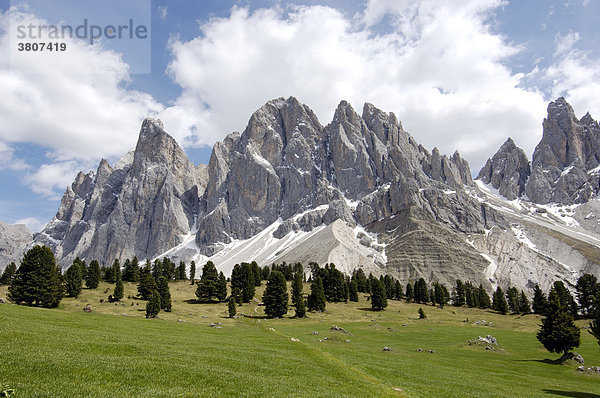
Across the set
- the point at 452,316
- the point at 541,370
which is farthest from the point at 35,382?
the point at 452,316

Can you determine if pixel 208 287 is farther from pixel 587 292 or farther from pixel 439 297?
pixel 587 292

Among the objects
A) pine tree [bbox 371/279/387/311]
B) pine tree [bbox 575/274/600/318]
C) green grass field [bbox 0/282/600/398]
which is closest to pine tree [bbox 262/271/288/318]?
green grass field [bbox 0/282/600/398]

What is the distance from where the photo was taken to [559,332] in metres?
49.0

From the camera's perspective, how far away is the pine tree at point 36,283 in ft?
200

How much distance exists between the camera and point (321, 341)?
48.0m

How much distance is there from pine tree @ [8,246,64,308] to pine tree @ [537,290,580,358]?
259 ft

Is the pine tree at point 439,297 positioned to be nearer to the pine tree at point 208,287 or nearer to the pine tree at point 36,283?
the pine tree at point 208,287

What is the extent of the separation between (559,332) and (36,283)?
81.1 meters

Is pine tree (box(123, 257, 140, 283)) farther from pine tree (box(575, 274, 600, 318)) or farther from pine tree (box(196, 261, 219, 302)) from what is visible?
pine tree (box(575, 274, 600, 318))

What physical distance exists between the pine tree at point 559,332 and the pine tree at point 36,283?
259 feet

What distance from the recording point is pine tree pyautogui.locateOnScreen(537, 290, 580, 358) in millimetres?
48325

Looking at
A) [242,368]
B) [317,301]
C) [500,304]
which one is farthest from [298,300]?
[500,304]

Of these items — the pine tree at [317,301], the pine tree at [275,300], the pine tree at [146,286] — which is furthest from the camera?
the pine tree at [317,301]

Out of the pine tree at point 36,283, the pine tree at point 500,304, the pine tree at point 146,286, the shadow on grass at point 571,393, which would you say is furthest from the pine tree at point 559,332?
the pine tree at point 146,286
